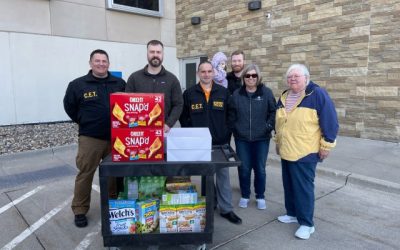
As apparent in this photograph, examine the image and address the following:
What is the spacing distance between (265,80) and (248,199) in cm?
502

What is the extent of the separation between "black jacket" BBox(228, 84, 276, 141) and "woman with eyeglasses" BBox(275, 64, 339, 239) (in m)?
0.26

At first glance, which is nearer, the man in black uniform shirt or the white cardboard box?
the white cardboard box

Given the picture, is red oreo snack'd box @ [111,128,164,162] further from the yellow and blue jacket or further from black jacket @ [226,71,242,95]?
black jacket @ [226,71,242,95]

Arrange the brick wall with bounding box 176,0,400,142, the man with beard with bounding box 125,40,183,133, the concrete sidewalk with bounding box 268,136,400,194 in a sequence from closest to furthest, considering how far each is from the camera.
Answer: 1. the man with beard with bounding box 125,40,183,133
2. the concrete sidewalk with bounding box 268,136,400,194
3. the brick wall with bounding box 176,0,400,142

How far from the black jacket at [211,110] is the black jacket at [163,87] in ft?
0.45

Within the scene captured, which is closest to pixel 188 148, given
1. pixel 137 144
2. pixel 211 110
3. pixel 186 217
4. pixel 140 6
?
pixel 137 144

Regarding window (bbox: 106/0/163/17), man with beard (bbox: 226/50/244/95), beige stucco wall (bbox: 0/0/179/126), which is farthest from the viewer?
window (bbox: 106/0/163/17)

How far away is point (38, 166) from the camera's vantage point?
5.30 meters

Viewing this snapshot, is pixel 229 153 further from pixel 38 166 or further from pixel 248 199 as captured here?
pixel 38 166

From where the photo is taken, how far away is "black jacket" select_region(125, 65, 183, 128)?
3.11 metres

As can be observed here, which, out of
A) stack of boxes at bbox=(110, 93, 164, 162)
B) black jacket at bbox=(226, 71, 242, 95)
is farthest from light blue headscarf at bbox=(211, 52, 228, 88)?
stack of boxes at bbox=(110, 93, 164, 162)

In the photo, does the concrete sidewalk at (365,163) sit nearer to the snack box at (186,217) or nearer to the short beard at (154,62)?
the snack box at (186,217)

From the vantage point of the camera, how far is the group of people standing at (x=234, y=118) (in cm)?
284

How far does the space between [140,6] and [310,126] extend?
8907mm
